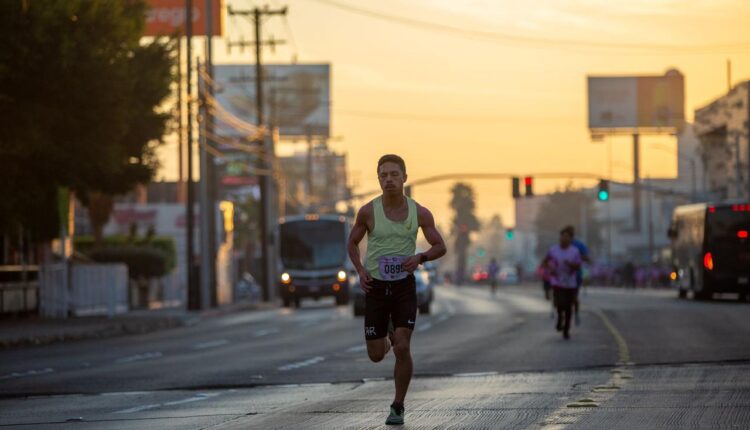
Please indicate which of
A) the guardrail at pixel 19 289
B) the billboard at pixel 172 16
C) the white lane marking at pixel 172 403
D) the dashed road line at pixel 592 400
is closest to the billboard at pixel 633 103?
the billboard at pixel 172 16

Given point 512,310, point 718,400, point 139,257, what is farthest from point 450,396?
point 139,257

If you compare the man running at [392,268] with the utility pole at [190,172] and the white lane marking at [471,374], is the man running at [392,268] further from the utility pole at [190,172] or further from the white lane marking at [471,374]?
the utility pole at [190,172]

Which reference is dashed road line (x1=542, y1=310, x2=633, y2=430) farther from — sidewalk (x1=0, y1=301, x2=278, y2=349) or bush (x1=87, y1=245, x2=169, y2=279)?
bush (x1=87, y1=245, x2=169, y2=279)

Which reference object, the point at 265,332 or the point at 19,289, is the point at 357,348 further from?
the point at 19,289

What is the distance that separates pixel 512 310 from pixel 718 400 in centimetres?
3088

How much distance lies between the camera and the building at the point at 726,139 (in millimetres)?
95000

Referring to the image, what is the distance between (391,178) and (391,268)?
0.65 metres

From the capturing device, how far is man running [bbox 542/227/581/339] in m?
26.6

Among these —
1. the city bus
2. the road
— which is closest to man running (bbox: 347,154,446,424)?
the road

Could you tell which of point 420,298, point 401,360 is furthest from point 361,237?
point 420,298

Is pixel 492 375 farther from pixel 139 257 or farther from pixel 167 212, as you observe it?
pixel 167 212

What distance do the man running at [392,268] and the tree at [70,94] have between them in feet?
→ 75.2

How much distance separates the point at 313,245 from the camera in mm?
60875

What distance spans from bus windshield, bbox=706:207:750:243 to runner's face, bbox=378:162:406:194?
39431 millimetres
